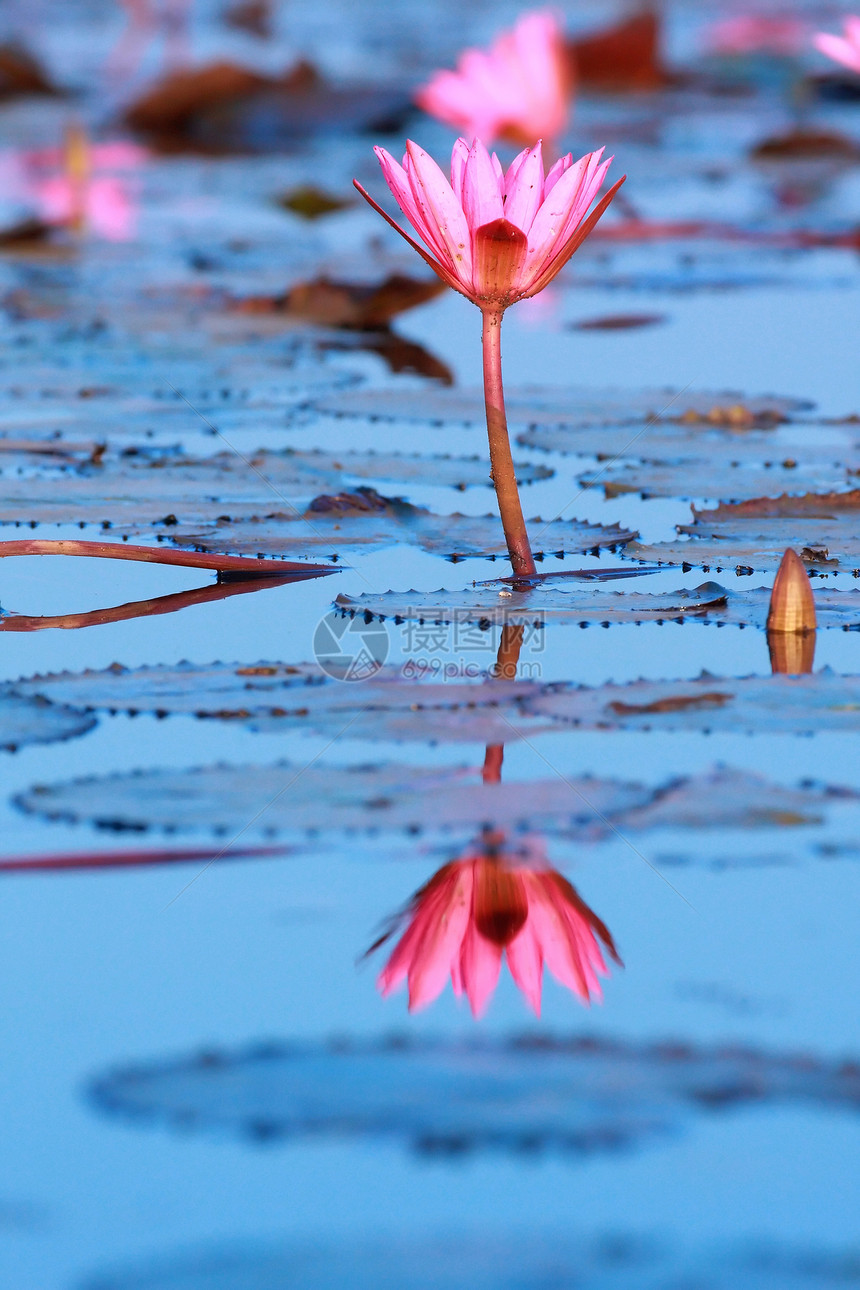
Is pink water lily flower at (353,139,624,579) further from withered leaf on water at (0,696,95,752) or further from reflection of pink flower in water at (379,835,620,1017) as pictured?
reflection of pink flower in water at (379,835,620,1017)

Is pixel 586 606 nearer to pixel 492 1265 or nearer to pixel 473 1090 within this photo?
pixel 473 1090

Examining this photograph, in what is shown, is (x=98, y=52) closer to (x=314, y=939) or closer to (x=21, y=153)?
(x=21, y=153)

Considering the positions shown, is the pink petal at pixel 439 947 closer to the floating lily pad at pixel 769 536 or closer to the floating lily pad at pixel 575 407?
the floating lily pad at pixel 769 536

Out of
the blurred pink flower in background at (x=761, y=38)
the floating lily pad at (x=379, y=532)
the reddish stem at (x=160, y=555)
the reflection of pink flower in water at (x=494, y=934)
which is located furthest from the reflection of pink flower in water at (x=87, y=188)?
the blurred pink flower in background at (x=761, y=38)

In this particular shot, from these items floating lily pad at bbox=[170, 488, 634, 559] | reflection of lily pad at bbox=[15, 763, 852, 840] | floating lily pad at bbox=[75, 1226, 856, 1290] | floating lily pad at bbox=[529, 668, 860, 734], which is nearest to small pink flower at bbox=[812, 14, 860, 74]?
floating lily pad at bbox=[170, 488, 634, 559]

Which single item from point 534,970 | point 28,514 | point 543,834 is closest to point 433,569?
point 28,514
